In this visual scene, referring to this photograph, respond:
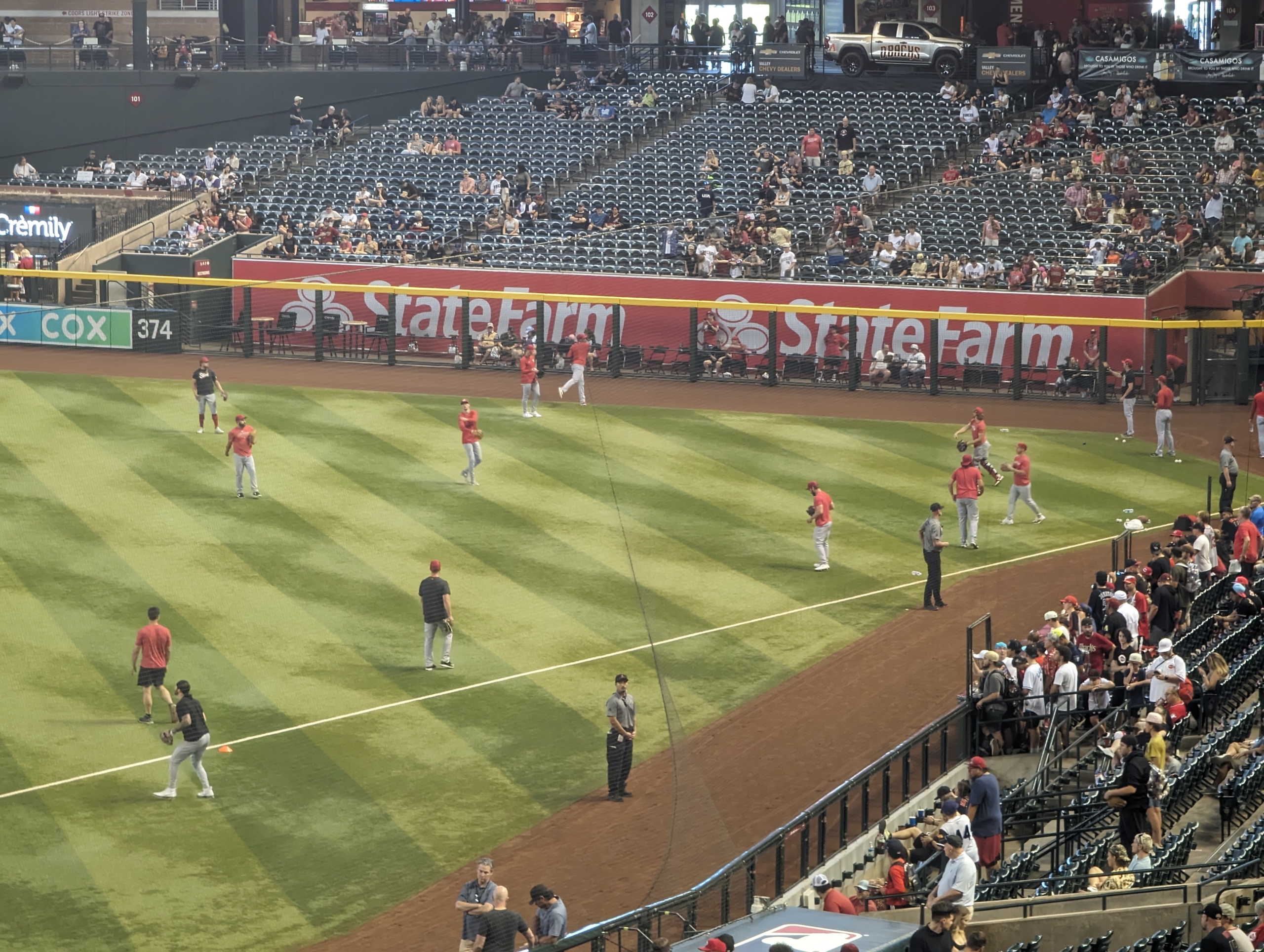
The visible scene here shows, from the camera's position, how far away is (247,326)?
39.7m

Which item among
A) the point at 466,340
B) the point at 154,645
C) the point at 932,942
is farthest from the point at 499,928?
the point at 466,340

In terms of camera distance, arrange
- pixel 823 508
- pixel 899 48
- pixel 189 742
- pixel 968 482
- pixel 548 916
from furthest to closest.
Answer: pixel 899 48 < pixel 968 482 < pixel 823 508 < pixel 189 742 < pixel 548 916

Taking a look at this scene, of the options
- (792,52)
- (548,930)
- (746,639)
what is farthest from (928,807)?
(792,52)

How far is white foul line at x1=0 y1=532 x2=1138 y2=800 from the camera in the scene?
18.3 m

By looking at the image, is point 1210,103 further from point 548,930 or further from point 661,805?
point 548,930

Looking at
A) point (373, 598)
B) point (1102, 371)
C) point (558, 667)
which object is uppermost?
point (1102, 371)

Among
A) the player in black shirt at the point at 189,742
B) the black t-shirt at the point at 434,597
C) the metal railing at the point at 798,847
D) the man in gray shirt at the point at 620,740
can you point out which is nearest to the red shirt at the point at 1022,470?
the metal railing at the point at 798,847

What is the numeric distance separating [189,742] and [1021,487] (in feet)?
48.7

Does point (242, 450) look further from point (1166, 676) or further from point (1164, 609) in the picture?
point (1166, 676)

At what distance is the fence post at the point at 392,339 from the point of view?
3897cm

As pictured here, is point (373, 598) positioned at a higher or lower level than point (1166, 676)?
lower

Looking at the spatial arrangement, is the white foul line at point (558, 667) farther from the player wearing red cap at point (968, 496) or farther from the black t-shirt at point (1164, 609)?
the black t-shirt at point (1164, 609)

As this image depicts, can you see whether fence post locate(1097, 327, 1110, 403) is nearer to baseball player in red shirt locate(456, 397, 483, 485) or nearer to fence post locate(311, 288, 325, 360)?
baseball player in red shirt locate(456, 397, 483, 485)

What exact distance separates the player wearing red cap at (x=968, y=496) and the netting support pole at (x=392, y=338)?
1649 centimetres
